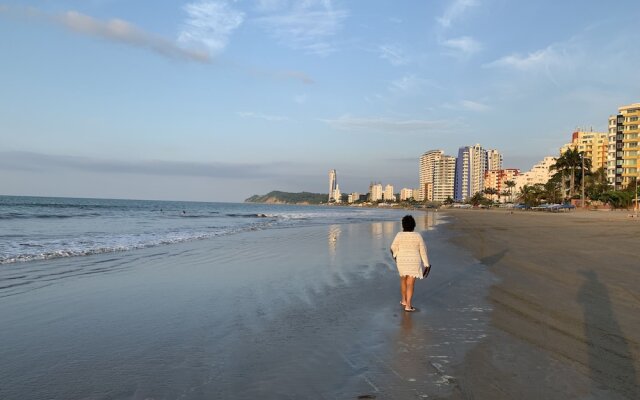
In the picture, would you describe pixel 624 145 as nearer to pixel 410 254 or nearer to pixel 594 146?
pixel 594 146

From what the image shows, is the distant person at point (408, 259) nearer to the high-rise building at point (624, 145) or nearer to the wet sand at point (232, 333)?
the wet sand at point (232, 333)

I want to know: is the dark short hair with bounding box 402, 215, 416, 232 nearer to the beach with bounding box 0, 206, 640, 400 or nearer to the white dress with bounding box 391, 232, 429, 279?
the white dress with bounding box 391, 232, 429, 279

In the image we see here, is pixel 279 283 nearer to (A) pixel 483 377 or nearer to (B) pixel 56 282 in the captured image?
(B) pixel 56 282

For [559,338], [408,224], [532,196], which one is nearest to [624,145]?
[532,196]

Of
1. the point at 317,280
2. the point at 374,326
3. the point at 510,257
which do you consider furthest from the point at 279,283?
the point at 510,257

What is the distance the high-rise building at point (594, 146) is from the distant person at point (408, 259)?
147809 mm

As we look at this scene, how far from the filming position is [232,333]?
227 inches

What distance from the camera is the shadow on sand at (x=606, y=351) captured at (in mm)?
4105

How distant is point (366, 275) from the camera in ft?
35.6

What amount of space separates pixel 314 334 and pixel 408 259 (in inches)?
97.2

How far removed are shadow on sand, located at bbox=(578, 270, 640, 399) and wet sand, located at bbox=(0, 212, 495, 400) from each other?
4.32 ft

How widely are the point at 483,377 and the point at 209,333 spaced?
3.49 metres

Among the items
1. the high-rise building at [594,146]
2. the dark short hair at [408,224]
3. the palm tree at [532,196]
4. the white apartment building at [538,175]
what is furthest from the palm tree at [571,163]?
the dark short hair at [408,224]

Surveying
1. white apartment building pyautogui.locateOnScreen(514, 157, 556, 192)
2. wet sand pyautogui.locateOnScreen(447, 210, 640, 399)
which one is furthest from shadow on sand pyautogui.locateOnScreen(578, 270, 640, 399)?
white apartment building pyautogui.locateOnScreen(514, 157, 556, 192)
